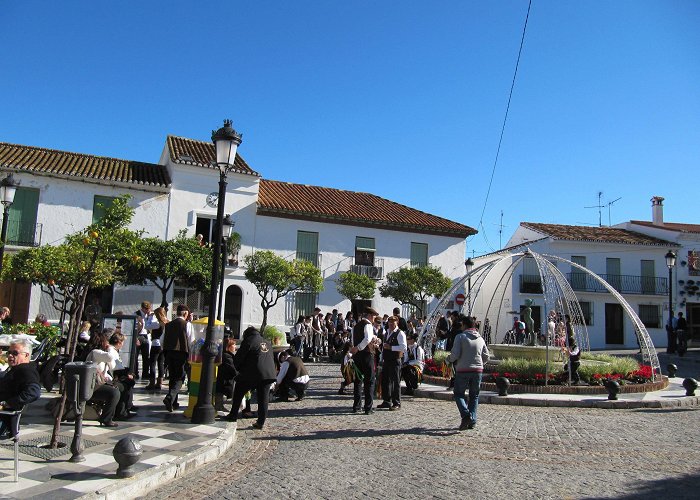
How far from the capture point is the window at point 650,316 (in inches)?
1307

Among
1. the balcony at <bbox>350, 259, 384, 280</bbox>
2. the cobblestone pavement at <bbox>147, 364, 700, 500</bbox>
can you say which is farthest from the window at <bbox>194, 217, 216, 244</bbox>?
the cobblestone pavement at <bbox>147, 364, 700, 500</bbox>

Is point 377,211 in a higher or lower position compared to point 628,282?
higher

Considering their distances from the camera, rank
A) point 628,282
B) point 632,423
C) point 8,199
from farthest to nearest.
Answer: point 628,282 → point 8,199 → point 632,423

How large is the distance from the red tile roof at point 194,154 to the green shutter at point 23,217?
579 centimetres

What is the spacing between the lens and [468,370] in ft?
25.8

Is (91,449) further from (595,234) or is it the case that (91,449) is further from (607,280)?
(595,234)

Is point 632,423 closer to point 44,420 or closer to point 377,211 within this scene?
point 44,420

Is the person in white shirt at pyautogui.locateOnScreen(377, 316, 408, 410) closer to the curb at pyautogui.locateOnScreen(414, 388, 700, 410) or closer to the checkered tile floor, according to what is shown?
the curb at pyautogui.locateOnScreen(414, 388, 700, 410)

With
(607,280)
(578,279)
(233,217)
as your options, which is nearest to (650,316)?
(607,280)

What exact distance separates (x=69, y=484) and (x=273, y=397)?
5670 millimetres

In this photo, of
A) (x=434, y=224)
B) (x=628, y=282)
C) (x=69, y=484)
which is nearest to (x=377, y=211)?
(x=434, y=224)

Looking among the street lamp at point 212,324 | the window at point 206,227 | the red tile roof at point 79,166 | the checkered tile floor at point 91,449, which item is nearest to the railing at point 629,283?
the window at point 206,227

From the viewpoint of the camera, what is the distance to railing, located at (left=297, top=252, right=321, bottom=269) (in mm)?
26703

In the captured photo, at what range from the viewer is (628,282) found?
3322 centimetres
